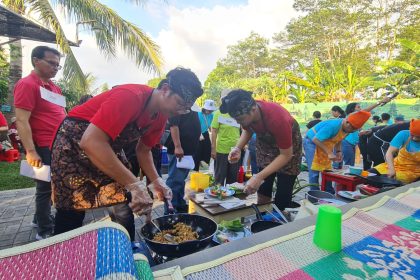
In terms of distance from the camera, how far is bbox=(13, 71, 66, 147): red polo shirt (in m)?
2.21

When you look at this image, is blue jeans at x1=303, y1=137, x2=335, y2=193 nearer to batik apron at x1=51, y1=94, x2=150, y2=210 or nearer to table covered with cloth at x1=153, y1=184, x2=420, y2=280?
table covered with cloth at x1=153, y1=184, x2=420, y2=280

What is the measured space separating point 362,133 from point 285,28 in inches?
653

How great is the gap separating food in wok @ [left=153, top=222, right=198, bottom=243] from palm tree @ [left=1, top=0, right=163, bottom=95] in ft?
20.3

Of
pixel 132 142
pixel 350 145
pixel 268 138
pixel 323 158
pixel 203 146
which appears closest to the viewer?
pixel 132 142

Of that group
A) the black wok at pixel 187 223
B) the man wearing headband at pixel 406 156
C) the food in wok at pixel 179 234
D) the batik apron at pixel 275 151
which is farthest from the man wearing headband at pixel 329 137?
the food in wok at pixel 179 234

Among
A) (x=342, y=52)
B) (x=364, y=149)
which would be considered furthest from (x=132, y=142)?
(x=342, y=52)

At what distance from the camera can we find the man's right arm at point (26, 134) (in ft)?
7.18

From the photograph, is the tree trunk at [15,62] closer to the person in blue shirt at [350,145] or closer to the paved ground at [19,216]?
the paved ground at [19,216]

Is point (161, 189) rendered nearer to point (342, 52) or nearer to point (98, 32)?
point (98, 32)

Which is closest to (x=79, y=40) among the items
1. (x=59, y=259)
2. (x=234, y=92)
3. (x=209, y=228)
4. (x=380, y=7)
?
(x=234, y=92)

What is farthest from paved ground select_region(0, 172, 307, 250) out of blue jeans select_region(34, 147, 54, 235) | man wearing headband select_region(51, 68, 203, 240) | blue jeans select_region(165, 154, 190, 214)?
man wearing headband select_region(51, 68, 203, 240)

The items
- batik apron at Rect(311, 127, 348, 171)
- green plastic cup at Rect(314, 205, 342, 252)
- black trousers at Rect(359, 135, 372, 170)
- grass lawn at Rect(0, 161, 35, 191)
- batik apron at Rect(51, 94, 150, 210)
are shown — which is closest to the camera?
green plastic cup at Rect(314, 205, 342, 252)

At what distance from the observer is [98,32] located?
23.3 ft

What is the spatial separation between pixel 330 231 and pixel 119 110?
103 centimetres
